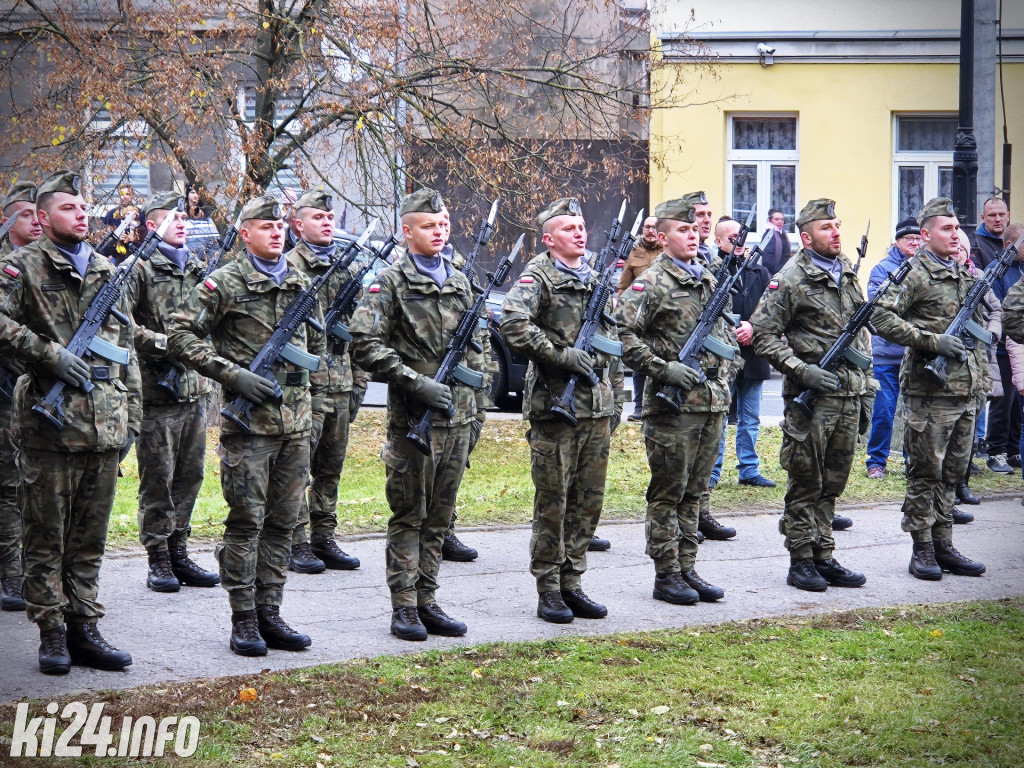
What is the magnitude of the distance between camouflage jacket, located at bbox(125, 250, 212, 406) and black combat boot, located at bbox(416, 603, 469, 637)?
214 cm

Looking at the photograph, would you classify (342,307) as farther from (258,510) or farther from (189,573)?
(258,510)

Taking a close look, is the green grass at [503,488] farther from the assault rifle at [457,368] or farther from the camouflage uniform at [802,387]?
the assault rifle at [457,368]

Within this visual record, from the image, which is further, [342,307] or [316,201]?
[316,201]

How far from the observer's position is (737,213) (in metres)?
22.8

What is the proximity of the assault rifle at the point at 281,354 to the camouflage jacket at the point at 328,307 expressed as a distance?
1.83m

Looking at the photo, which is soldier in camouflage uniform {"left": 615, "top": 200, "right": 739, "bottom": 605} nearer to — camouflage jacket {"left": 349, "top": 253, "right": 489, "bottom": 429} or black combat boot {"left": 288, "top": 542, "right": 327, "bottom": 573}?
camouflage jacket {"left": 349, "top": 253, "right": 489, "bottom": 429}

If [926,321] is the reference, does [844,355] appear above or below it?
below

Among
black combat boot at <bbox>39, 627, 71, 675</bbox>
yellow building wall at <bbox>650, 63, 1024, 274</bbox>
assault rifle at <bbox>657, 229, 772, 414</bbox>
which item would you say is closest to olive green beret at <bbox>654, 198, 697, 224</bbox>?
assault rifle at <bbox>657, 229, 772, 414</bbox>

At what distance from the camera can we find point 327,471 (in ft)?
29.9

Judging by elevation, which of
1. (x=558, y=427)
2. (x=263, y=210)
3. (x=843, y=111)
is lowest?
(x=558, y=427)

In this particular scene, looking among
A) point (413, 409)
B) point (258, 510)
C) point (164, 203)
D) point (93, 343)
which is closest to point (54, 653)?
point (258, 510)

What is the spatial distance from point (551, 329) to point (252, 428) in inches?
72.7

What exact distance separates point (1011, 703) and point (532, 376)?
310cm

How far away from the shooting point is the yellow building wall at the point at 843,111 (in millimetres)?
21625
